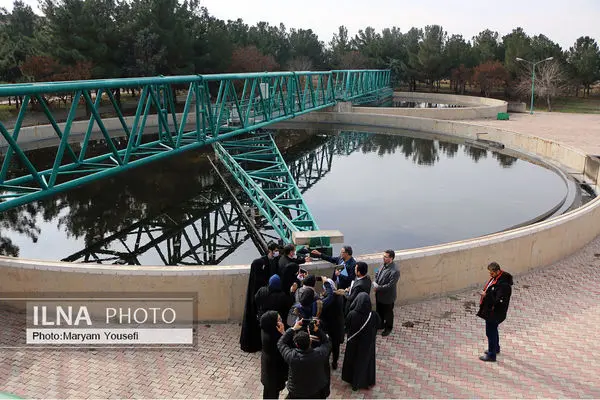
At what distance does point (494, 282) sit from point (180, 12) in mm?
38267

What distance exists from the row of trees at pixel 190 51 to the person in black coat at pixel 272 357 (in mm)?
31828

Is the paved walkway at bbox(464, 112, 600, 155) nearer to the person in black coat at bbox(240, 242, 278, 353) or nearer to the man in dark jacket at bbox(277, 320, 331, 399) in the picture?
the person in black coat at bbox(240, 242, 278, 353)

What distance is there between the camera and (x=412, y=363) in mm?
6309

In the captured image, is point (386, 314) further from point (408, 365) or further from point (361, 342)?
point (361, 342)

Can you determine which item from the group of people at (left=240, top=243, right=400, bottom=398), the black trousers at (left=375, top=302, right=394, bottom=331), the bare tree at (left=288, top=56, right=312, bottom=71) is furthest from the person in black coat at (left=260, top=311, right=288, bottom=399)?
the bare tree at (left=288, top=56, right=312, bottom=71)

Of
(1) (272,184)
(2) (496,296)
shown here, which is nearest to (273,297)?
(2) (496,296)

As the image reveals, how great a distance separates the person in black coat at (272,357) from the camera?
4961mm

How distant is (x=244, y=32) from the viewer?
2386 inches

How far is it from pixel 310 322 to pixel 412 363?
2100mm

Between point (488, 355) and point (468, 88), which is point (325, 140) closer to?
point (488, 355)

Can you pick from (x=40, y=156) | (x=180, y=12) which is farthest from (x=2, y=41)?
(x=40, y=156)

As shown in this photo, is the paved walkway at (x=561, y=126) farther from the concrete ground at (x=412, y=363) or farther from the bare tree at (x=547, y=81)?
the concrete ground at (x=412, y=363)

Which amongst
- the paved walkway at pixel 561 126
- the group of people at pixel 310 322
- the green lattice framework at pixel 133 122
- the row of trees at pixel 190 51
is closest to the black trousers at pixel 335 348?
the group of people at pixel 310 322

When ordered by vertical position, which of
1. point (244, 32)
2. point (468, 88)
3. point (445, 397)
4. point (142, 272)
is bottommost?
point (445, 397)
